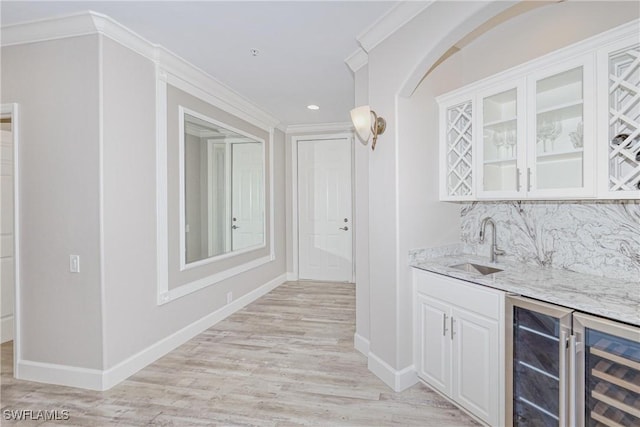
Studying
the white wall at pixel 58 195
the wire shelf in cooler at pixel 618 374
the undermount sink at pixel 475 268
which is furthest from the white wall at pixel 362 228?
the white wall at pixel 58 195

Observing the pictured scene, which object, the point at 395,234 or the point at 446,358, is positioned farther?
the point at 395,234

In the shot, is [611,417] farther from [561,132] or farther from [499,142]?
[499,142]

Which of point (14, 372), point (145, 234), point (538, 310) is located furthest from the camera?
point (145, 234)

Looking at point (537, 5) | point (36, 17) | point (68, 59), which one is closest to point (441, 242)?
point (537, 5)

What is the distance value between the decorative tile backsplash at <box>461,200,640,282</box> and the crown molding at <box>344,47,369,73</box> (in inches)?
61.6

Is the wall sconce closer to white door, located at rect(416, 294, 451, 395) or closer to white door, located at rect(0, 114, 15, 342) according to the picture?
white door, located at rect(416, 294, 451, 395)

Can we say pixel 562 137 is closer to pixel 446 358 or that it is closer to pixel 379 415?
pixel 446 358

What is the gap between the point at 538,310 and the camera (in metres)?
1.74

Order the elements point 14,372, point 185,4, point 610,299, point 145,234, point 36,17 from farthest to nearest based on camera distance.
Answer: point 145,234
point 14,372
point 36,17
point 185,4
point 610,299

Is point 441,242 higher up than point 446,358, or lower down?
higher up

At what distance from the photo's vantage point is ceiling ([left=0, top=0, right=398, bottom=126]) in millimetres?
2299

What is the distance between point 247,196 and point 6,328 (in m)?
2.89

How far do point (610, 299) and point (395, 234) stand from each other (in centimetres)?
122

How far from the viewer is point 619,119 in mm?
1733
